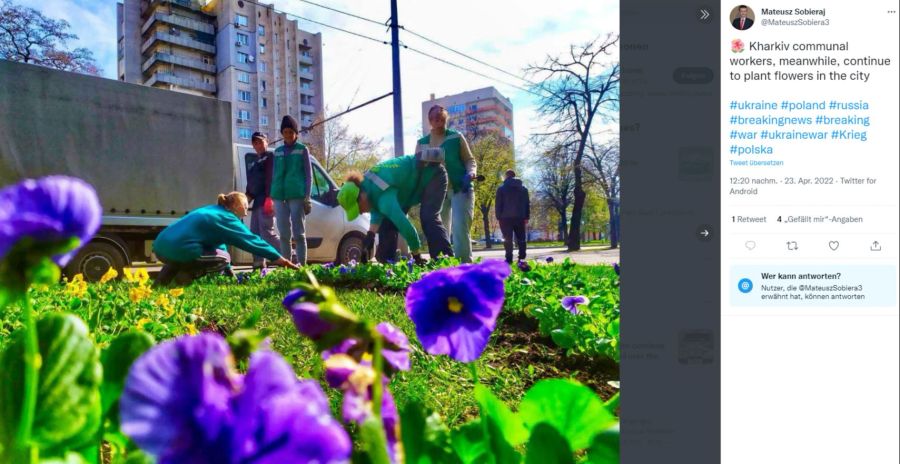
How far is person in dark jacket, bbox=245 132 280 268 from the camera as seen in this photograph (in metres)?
6.05

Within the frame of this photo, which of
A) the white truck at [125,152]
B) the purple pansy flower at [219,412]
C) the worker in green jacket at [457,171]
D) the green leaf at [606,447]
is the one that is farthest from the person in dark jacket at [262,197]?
the purple pansy flower at [219,412]

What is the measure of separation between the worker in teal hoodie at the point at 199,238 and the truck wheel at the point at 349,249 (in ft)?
10.3

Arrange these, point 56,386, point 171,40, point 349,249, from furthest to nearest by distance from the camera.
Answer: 1. point 349,249
2. point 171,40
3. point 56,386

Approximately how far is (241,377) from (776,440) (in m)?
0.37

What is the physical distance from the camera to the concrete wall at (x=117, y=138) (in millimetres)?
5617

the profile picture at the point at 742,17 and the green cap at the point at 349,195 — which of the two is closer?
the profile picture at the point at 742,17

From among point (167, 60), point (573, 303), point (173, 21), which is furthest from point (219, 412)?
point (167, 60)

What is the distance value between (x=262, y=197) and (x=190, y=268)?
65.7 inches

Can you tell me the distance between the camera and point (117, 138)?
6344 mm

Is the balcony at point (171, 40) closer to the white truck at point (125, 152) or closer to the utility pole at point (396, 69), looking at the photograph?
the utility pole at point (396, 69)

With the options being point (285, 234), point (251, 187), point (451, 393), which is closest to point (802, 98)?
point (451, 393)

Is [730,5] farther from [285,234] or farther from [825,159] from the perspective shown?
[285,234]

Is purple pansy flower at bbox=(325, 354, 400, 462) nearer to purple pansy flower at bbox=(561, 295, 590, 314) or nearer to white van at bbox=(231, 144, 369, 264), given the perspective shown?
purple pansy flower at bbox=(561, 295, 590, 314)

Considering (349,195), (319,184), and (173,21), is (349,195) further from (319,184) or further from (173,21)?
(173,21)
